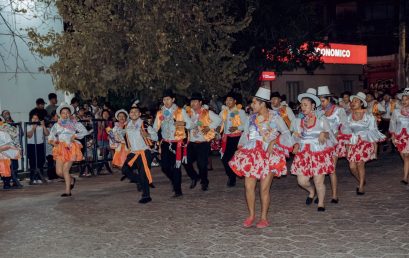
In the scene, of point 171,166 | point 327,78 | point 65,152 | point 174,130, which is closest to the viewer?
point 174,130

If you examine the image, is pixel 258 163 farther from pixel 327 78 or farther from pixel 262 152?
pixel 327 78

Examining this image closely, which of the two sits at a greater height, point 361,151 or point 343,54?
point 343,54

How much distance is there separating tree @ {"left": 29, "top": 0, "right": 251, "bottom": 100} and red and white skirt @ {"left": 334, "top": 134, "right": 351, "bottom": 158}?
6254mm

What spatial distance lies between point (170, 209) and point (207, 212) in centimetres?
69

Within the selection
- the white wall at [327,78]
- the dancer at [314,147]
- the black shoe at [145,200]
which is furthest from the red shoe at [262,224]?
the white wall at [327,78]

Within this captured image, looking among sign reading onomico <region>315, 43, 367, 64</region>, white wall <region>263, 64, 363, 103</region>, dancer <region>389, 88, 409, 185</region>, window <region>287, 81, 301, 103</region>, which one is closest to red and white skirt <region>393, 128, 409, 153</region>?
dancer <region>389, 88, 409, 185</region>

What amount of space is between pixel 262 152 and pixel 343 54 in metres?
29.0

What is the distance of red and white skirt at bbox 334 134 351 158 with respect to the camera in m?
9.95

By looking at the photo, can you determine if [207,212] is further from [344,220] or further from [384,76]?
[384,76]

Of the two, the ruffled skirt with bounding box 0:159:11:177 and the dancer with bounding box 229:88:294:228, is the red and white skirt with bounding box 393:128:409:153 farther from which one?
the ruffled skirt with bounding box 0:159:11:177

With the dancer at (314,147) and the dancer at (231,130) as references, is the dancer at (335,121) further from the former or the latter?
the dancer at (231,130)

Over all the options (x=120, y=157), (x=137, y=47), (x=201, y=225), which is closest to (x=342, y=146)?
(x=201, y=225)

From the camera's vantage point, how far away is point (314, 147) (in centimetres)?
841

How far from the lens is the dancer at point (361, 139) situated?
9758 mm
